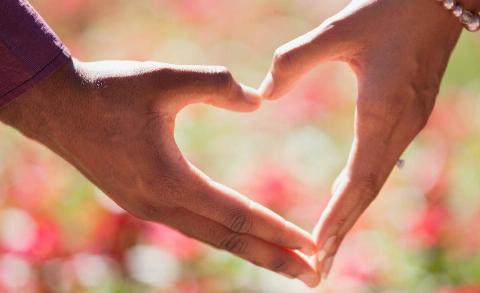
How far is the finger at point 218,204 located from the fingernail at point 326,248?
105mm

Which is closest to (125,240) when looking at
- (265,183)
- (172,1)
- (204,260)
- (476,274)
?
(204,260)

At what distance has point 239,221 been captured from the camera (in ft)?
5.82

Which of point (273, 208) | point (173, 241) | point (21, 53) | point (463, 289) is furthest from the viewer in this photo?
point (273, 208)

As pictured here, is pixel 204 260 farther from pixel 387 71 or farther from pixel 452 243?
pixel 387 71

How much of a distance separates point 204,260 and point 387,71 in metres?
1.14

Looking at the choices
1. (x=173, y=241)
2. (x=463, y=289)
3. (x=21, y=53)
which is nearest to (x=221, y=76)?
(x=21, y=53)

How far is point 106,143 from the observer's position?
1674mm

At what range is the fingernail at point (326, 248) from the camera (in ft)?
6.35

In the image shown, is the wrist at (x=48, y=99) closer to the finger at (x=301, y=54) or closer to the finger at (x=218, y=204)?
the finger at (x=218, y=204)

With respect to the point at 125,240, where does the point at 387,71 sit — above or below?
above

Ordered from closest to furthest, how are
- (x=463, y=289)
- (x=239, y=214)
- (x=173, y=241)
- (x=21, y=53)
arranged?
(x=21, y=53) → (x=239, y=214) → (x=463, y=289) → (x=173, y=241)

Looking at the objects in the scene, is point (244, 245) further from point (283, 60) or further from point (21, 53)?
point (21, 53)

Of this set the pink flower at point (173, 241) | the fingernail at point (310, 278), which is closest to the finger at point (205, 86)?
the fingernail at point (310, 278)

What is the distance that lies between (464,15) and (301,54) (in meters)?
0.38
